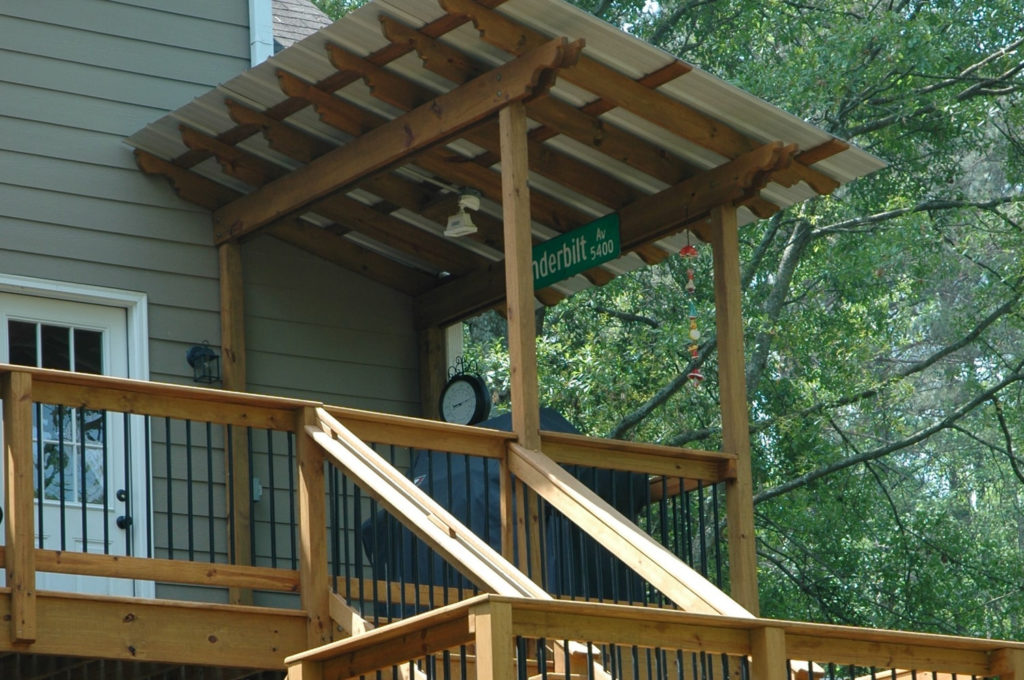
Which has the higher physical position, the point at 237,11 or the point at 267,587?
the point at 237,11

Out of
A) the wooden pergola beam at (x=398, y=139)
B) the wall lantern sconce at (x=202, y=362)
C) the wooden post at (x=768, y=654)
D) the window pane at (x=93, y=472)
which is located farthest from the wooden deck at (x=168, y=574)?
the wall lantern sconce at (x=202, y=362)

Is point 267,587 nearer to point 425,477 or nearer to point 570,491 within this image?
point 570,491

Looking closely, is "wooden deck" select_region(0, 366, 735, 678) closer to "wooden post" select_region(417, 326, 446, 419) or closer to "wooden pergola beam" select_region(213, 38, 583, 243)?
"wooden pergola beam" select_region(213, 38, 583, 243)

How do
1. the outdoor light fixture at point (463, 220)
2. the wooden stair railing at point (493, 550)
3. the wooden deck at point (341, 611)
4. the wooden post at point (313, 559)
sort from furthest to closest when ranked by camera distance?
the outdoor light fixture at point (463, 220) < the wooden post at point (313, 559) < the wooden stair railing at point (493, 550) < the wooden deck at point (341, 611)

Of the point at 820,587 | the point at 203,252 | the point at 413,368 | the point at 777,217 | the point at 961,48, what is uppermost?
the point at 961,48

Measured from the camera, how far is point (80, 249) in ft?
28.8

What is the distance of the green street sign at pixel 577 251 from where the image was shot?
8.41 meters

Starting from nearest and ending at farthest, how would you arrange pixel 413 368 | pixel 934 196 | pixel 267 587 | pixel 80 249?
1. pixel 267 587
2. pixel 80 249
3. pixel 413 368
4. pixel 934 196

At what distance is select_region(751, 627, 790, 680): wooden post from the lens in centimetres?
524

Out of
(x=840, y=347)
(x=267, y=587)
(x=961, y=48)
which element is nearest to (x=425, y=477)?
(x=267, y=587)

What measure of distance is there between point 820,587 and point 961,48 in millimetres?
5161

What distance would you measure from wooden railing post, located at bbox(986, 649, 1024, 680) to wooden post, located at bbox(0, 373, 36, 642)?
3615 millimetres

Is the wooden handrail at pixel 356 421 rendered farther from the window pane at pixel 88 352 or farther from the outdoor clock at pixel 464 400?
the window pane at pixel 88 352

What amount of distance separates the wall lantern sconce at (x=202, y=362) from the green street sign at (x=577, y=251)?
1.94 meters
